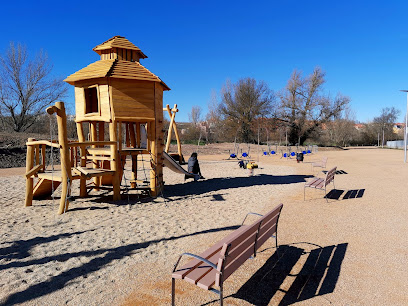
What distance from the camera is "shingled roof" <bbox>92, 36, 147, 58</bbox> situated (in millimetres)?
9797

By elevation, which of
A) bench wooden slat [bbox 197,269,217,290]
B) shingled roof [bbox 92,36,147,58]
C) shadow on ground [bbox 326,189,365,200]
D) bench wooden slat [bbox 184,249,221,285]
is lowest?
shadow on ground [bbox 326,189,365,200]

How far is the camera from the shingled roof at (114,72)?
875 cm

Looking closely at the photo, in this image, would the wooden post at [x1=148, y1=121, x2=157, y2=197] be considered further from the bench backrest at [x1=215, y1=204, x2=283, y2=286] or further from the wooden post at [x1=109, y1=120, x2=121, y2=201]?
the bench backrest at [x1=215, y1=204, x2=283, y2=286]

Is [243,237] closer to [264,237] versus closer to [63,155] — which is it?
[264,237]

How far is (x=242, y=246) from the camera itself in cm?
342

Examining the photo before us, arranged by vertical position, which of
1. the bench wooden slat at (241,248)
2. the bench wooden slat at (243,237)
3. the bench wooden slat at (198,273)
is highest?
the bench wooden slat at (243,237)

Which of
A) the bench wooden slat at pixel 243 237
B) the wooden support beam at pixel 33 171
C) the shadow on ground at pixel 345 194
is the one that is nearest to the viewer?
the bench wooden slat at pixel 243 237

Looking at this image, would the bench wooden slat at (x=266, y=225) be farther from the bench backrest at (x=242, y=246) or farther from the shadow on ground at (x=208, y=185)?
the shadow on ground at (x=208, y=185)

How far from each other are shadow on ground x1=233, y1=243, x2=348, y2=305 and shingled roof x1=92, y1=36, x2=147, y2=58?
8.58m

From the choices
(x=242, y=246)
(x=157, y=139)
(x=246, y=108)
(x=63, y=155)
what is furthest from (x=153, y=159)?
(x=246, y=108)

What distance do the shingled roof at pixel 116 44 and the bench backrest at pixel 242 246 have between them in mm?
8327

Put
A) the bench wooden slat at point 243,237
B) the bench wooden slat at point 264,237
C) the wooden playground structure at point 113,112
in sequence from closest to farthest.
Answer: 1. the bench wooden slat at point 243,237
2. the bench wooden slat at point 264,237
3. the wooden playground structure at point 113,112

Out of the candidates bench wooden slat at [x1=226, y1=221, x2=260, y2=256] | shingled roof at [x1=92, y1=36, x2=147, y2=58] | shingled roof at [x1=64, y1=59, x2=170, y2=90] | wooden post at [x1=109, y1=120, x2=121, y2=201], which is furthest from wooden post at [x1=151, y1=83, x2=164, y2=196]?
bench wooden slat at [x1=226, y1=221, x2=260, y2=256]

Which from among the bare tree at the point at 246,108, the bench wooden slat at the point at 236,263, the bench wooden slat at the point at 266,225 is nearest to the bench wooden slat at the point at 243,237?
the bench wooden slat at the point at 236,263
